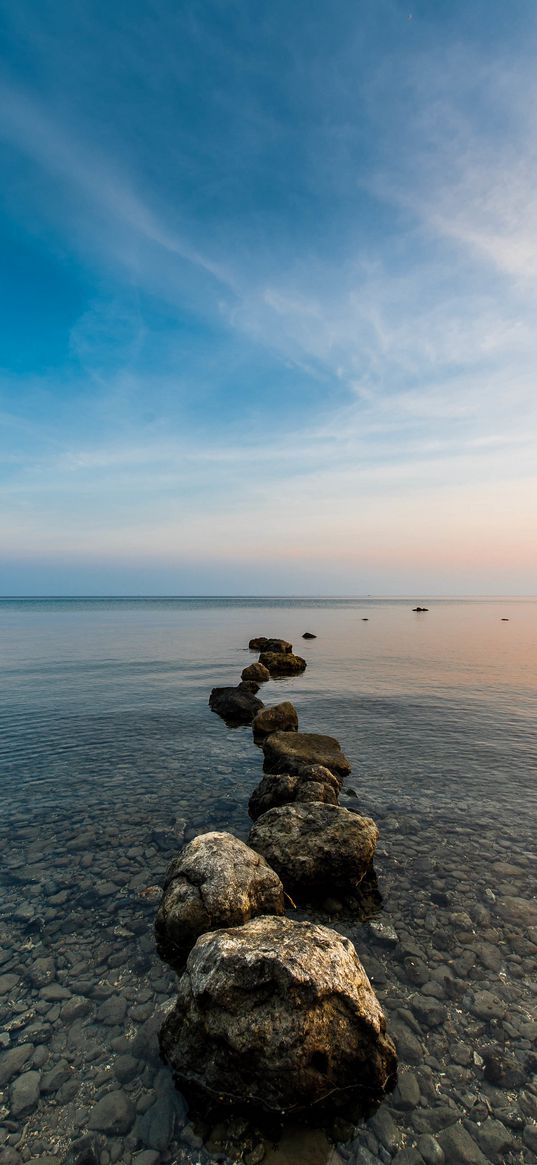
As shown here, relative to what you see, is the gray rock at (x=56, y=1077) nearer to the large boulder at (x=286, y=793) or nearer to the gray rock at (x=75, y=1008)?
the gray rock at (x=75, y=1008)

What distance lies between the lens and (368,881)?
1140 centimetres

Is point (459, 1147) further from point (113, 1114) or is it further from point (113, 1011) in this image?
point (113, 1011)

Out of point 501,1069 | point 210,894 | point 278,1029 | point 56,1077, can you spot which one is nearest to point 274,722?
point 210,894

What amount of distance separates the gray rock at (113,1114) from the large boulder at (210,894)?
2391 millimetres

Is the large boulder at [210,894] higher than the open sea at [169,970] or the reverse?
higher

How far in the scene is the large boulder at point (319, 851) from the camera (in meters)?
11.0

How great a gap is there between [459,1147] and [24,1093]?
17.5ft

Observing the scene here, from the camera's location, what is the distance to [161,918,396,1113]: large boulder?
602 cm

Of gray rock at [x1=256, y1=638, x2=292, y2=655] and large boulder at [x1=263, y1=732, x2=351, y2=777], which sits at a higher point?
gray rock at [x1=256, y1=638, x2=292, y2=655]

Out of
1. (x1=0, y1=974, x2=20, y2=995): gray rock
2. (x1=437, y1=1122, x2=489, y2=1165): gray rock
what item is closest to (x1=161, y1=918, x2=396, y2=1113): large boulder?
(x1=437, y1=1122, x2=489, y2=1165): gray rock

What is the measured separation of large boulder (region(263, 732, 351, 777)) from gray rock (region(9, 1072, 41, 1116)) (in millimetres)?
11710

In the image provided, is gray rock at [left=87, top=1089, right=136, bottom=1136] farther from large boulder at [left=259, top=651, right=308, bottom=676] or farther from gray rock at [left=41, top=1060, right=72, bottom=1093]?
large boulder at [left=259, top=651, right=308, bottom=676]

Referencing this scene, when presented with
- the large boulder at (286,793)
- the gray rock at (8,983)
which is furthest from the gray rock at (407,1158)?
the large boulder at (286,793)

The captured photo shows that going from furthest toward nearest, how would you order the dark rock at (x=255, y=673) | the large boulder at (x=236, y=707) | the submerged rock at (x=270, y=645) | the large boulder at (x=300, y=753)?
the submerged rock at (x=270, y=645) → the dark rock at (x=255, y=673) → the large boulder at (x=236, y=707) → the large boulder at (x=300, y=753)
